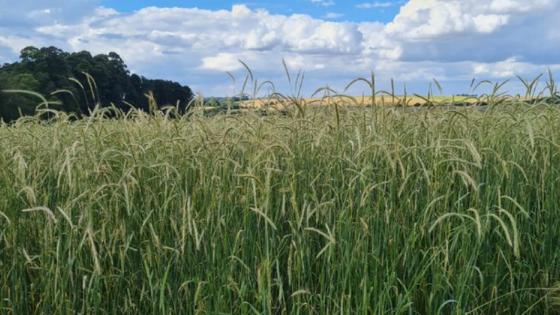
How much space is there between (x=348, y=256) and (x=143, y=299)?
3.05ft

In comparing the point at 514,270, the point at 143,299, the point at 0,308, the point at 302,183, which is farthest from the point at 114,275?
the point at 514,270

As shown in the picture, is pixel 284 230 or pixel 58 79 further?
pixel 58 79

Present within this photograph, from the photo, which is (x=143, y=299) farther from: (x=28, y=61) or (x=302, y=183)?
(x=28, y=61)

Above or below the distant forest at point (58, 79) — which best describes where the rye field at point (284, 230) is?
below

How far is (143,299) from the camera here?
→ 8.60 ft

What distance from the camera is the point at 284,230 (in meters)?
2.72

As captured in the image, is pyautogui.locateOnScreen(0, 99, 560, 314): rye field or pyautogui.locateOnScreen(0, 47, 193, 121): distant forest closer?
pyautogui.locateOnScreen(0, 99, 560, 314): rye field

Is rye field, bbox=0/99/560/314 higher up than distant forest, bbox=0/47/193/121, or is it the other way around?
distant forest, bbox=0/47/193/121

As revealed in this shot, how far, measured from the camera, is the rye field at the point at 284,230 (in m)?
2.40

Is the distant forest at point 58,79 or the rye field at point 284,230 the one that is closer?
the rye field at point 284,230

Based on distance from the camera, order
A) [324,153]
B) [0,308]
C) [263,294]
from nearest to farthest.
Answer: [263,294] < [0,308] < [324,153]

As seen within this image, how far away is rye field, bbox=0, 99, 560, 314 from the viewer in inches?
94.5

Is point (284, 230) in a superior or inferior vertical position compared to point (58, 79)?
inferior

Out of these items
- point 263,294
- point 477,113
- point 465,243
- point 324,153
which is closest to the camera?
point 263,294
